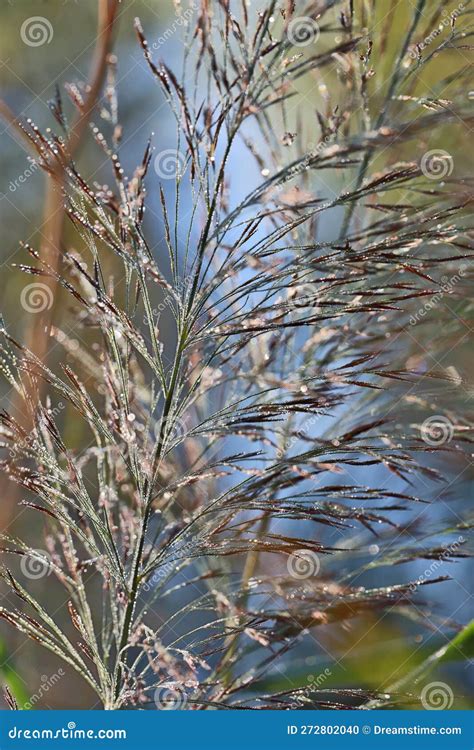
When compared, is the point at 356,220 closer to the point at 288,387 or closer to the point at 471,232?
the point at 471,232

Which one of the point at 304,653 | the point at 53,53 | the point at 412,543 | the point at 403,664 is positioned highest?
the point at 53,53

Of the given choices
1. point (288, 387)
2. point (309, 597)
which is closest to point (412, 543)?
point (309, 597)

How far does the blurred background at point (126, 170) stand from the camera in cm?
120

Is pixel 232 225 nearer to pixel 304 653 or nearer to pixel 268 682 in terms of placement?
pixel 268 682

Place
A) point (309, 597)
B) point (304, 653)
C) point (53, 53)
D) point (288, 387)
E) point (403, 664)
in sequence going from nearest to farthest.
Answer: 1. point (288, 387)
2. point (309, 597)
3. point (403, 664)
4. point (304, 653)
5. point (53, 53)

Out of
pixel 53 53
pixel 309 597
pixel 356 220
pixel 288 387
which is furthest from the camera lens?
pixel 53 53

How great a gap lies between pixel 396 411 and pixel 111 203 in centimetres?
50

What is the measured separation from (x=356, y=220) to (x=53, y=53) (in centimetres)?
105

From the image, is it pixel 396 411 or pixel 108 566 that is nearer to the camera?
pixel 108 566

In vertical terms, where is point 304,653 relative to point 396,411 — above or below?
below

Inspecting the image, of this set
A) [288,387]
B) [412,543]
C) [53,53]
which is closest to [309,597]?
[412,543]

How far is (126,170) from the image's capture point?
1517 mm

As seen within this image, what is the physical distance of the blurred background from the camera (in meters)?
1.20

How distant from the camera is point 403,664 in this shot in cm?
127
